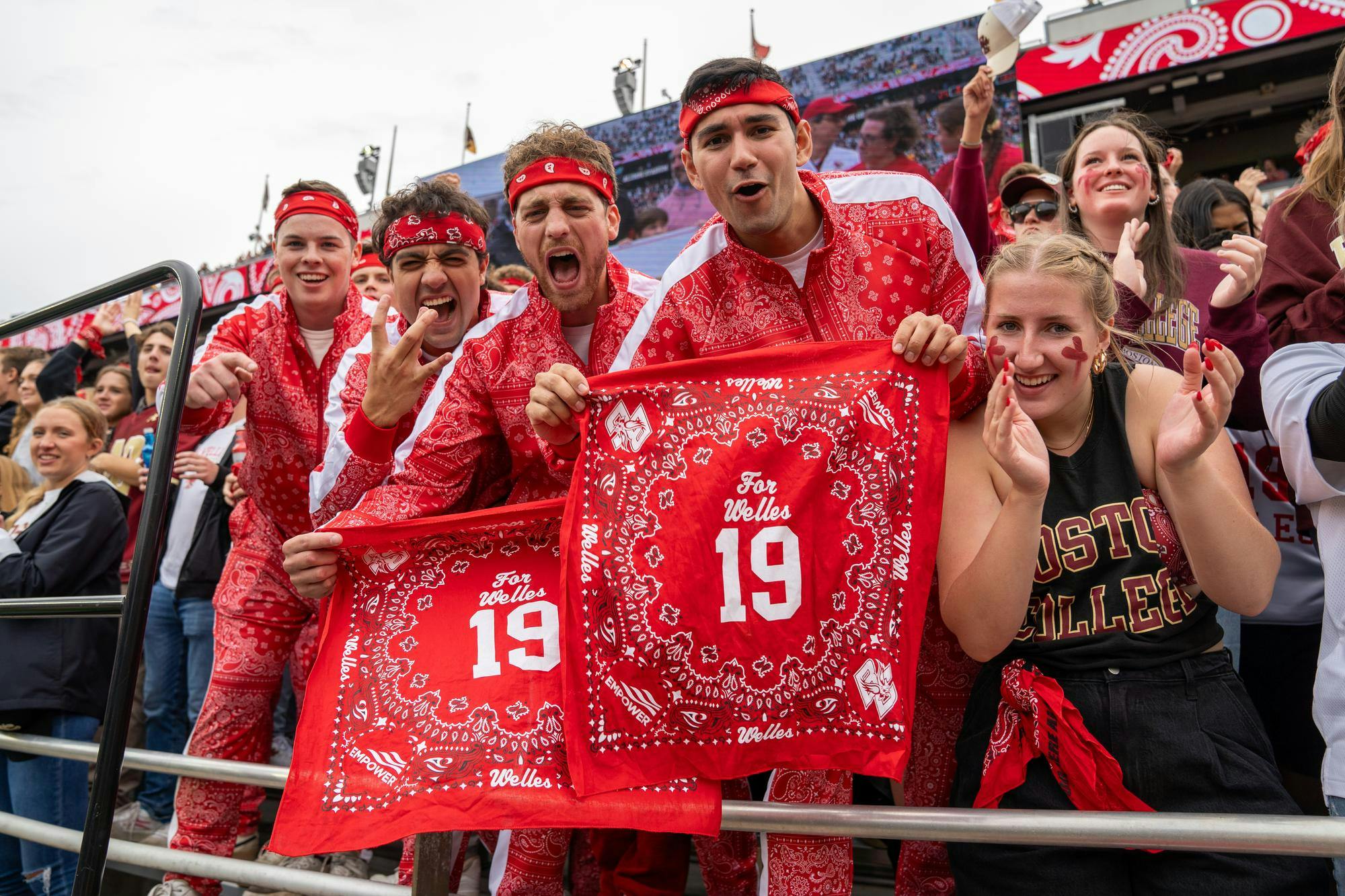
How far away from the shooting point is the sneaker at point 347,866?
10.9ft

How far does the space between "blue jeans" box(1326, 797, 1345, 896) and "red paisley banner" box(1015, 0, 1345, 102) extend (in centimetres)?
1285

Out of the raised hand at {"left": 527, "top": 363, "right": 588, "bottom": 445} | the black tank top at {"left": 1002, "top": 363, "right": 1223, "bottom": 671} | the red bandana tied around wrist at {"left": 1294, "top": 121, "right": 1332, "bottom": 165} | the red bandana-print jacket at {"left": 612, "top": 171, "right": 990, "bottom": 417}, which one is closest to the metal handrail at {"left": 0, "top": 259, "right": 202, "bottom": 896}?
the raised hand at {"left": 527, "top": 363, "right": 588, "bottom": 445}

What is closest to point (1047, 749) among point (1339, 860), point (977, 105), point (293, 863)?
point (1339, 860)

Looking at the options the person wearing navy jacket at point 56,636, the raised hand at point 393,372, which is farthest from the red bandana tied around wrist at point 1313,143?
the person wearing navy jacket at point 56,636

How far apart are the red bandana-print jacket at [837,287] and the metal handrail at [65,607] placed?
128cm

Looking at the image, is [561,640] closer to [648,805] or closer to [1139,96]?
[648,805]

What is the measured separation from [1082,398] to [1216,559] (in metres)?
0.44

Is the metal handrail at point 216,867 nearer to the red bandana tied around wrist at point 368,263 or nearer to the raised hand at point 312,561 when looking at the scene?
the raised hand at point 312,561

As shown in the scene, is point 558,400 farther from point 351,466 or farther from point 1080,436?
point 1080,436

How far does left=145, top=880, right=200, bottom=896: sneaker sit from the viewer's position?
268 centimetres

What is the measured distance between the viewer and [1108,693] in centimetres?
175

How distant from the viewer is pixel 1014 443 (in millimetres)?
1708

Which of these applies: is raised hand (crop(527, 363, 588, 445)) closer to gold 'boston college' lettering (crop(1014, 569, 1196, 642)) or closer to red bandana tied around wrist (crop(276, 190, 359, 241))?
gold 'boston college' lettering (crop(1014, 569, 1196, 642))

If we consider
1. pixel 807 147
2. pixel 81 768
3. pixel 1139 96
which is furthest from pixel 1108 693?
pixel 1139 96
